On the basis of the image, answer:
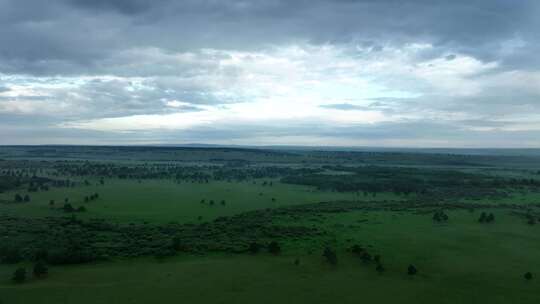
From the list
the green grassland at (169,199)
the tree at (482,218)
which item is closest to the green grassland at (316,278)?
the tree at (482,218)

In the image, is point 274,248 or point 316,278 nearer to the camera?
point 316,278

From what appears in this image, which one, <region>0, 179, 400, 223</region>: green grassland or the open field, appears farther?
<region>0, 179, 400, 223</region>: green grassland

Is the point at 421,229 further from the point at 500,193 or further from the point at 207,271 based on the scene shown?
the point at 500,193

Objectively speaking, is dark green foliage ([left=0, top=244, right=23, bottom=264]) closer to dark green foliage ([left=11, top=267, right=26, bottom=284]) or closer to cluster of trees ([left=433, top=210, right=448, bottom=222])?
dark green foliage ([left=11, top=267, right=26, bottom=284])

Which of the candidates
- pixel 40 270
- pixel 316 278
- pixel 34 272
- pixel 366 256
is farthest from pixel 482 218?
pixel 34 272

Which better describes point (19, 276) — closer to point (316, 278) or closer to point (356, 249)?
point (316, 278)

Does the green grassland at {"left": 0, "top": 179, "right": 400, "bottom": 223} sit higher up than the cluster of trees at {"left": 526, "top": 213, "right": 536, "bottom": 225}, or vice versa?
the cluster of trees at {"left": 526, "top": 213, "right": 536, "bottom": 225}

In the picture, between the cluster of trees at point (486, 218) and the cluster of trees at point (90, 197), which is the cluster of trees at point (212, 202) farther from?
the cluster of trees at point (486, 218)

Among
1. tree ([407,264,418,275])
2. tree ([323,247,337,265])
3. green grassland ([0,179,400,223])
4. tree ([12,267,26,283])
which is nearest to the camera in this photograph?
tree ([12,267,26,283])

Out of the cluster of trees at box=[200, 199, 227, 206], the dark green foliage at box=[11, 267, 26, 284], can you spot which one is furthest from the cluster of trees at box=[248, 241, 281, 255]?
the cluster of trees at box=[200, 199, 227, 206]

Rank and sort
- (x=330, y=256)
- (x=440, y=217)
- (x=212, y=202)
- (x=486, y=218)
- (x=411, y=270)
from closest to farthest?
(x=411, y=270) < (x=330, y=256) < (x=486, y=218) < (x=440, y=217) < (x=212, y=202)
